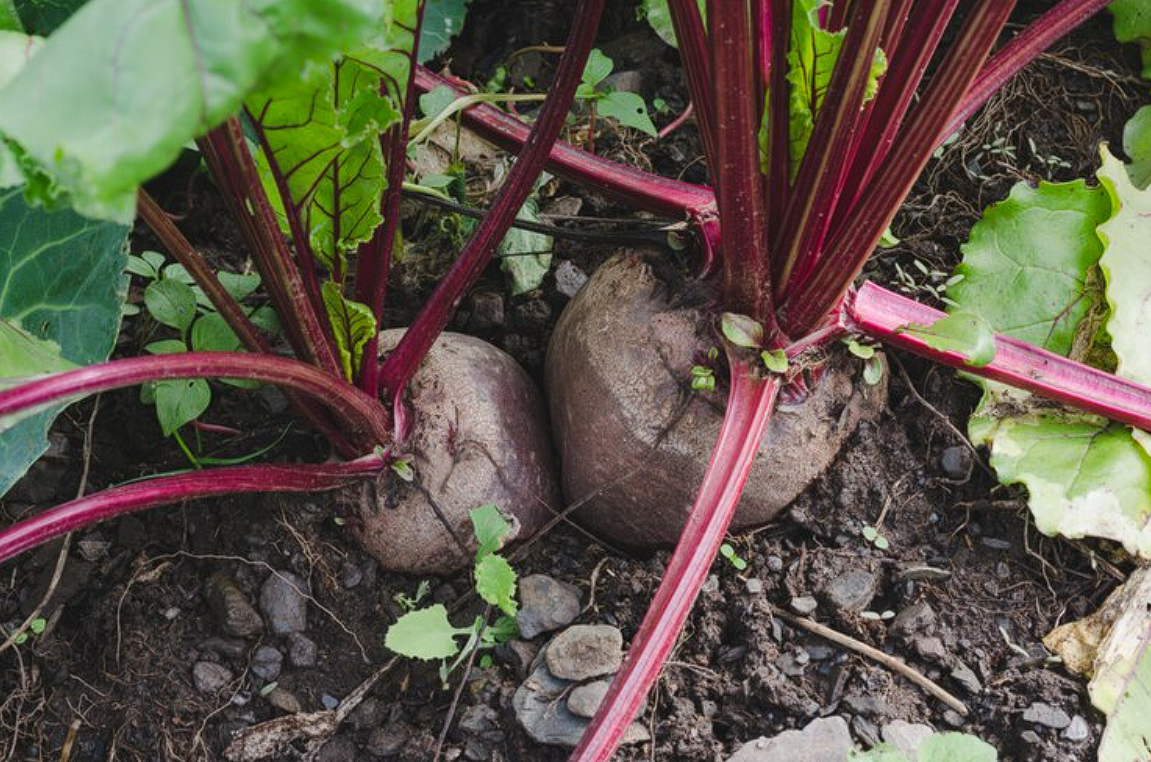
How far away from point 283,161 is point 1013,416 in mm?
1095

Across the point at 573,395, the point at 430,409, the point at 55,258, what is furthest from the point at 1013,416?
the point at 55,258

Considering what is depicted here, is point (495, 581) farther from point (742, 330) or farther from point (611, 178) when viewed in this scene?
point (611, 178)

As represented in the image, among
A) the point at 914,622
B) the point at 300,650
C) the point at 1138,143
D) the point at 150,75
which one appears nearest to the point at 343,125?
the point at 150,75

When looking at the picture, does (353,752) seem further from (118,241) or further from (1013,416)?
(1013,416)

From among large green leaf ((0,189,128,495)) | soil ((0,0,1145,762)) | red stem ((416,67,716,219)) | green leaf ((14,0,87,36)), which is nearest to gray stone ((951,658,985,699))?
soil ((0,0,1145,762))

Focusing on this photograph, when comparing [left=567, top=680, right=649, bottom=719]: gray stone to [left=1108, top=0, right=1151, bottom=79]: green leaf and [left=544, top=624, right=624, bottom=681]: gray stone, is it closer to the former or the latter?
[left=544, top=624, right=624, bottom=681]: gray stone

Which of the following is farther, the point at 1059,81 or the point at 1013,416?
the point at 1059,81

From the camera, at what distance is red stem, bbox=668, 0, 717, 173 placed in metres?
1.29

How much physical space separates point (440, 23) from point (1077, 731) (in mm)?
1520

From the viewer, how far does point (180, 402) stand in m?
1.55

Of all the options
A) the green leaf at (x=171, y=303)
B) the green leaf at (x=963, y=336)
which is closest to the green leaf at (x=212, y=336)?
the green leaf at (x=171, y=303)

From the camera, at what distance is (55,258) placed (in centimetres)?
144

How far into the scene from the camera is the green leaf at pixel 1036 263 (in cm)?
Result: 166

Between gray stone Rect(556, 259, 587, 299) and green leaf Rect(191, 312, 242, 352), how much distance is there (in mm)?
541
